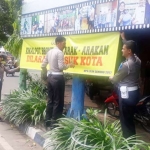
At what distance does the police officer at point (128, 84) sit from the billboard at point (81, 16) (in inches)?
15.4

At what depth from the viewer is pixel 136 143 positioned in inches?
161

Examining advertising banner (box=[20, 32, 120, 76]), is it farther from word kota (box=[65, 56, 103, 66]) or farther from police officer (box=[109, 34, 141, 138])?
police officer (box=[109, 34, 141, 138])

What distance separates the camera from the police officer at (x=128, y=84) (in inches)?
174

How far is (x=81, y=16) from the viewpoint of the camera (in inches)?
218

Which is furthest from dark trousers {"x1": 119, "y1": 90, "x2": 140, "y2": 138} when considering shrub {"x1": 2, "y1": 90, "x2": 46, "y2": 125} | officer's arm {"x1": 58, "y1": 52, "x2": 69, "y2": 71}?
shrub {"x1": 2, "y1": 90, "x2": 46, "y2": 125}

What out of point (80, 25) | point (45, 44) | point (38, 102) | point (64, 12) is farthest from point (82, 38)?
point (38, 102)

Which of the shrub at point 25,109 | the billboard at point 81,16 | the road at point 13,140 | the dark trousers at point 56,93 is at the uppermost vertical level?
the billboard at point 81,16

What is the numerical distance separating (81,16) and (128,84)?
1.72 m

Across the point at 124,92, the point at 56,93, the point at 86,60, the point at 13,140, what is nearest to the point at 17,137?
the point at 13,140

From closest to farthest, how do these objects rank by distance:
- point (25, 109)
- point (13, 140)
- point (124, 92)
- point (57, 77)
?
point (124, 92) < point (57, 77) < point (13, 140) < point (25, 109)

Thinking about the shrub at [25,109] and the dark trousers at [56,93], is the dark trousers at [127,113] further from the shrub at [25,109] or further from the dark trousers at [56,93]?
the shrub at [25,109]

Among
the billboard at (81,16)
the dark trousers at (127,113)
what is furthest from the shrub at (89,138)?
the billboard at (81,16)

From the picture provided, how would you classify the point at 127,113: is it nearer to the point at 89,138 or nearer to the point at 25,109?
→ the point at 89,138

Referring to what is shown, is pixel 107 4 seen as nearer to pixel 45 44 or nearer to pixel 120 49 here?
pixel 120 49
